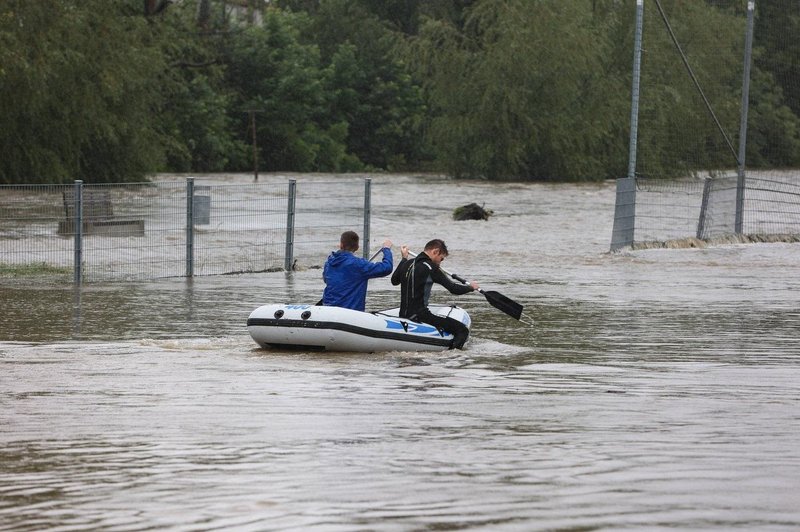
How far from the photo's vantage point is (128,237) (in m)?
25.5

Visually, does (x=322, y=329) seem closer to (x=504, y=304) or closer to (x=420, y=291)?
(x=420, y=291)

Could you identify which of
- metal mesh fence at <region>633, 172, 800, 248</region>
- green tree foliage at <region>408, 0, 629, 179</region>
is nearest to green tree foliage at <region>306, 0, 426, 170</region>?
green tree foliage at <region>408, 0, 629, 179</region>

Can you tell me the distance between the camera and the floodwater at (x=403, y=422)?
297 inches

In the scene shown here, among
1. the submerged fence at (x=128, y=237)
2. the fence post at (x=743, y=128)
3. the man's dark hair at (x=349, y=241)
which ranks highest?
the fence post at (x=743, y=128)

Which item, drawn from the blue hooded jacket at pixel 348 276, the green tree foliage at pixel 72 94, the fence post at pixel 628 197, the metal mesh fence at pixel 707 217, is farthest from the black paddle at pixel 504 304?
the green tree foliage at pixel 72 94

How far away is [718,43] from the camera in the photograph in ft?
138

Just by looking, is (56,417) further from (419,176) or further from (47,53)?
(419,176)

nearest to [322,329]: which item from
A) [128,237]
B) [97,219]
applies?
[97,219]

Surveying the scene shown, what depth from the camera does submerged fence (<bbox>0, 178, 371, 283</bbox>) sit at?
74.6ft

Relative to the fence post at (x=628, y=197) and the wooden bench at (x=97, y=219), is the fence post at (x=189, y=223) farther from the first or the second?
the fence post at (x=628, y=197)

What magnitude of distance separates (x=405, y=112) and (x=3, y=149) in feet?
129

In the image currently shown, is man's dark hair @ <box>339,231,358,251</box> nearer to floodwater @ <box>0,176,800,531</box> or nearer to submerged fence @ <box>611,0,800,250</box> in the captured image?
floodwater @ <box>0,176,800,531</box>

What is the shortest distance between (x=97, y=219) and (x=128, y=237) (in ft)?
4.39

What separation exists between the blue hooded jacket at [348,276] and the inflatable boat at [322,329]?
70 cm
